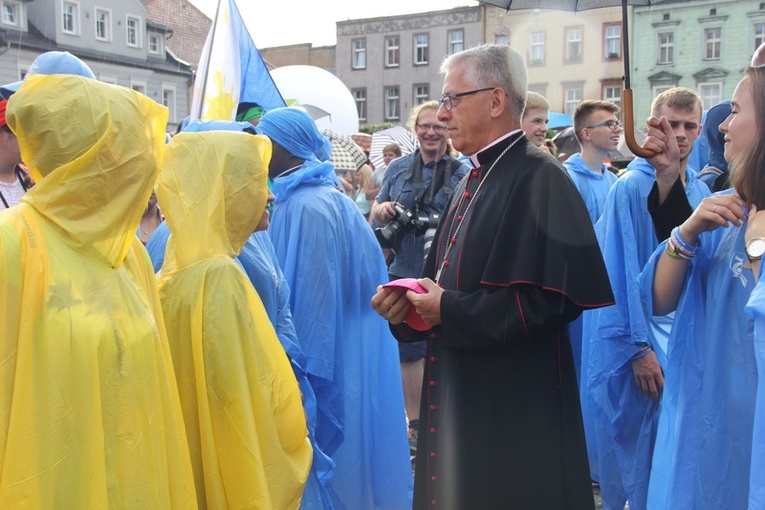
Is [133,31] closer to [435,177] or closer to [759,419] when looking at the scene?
[435,177]

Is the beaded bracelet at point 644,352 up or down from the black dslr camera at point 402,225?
down

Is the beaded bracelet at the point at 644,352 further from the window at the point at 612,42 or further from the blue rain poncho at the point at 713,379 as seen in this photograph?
the window at the point at 612,42

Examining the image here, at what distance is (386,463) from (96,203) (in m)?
2.73

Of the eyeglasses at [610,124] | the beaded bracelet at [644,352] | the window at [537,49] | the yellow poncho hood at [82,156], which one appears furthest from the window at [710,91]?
the yellow poncho hood at [82,156]

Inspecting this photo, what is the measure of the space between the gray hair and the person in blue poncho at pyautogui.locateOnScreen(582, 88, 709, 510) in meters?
1.27

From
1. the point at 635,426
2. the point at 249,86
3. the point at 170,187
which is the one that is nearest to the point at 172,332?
the point at 170,187

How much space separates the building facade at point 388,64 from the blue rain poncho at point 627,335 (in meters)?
35.2

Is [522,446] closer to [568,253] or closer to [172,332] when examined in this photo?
[568,253]

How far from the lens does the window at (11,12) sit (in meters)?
28.9

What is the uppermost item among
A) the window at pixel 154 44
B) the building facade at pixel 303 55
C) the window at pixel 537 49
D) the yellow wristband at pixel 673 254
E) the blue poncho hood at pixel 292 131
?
the building facade at pixel 303 55

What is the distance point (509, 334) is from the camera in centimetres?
240

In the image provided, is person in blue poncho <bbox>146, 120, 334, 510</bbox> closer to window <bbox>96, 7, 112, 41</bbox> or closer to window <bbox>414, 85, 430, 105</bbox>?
window <bbox>96, 7, 112, 41</bbox>

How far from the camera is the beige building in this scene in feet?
12.1

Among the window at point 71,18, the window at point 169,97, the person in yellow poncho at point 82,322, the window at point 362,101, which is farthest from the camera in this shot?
the window at point 362,101
